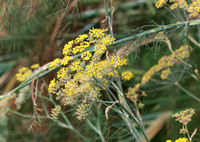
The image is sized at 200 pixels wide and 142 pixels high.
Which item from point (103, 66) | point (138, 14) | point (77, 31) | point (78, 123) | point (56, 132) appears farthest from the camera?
point (138, 14)

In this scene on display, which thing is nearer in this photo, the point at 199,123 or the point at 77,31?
the point at 199,123

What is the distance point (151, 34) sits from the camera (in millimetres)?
864

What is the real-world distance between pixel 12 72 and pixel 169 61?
1.40m

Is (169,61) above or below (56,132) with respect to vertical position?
above

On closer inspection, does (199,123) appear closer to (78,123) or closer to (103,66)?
(103,66)

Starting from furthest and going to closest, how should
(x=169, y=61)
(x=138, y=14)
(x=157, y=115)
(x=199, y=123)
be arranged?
1. (x=138, y=14)
2. (x=157, y=115)
3. (x=169, y=61)
4. (x=199, y=123)

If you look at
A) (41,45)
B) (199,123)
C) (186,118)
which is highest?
(41,45)

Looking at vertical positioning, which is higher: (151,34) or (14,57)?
(151,34)

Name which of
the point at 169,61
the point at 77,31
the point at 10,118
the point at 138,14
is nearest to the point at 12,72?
the point at 10,118

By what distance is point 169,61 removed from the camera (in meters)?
0.99

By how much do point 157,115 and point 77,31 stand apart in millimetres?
918

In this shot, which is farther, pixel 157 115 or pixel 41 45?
pixel 157 115

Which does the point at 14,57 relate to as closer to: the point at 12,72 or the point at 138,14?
the point at 12,72

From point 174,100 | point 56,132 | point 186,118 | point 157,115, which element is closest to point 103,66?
point 186,118
